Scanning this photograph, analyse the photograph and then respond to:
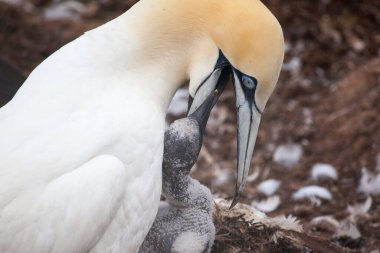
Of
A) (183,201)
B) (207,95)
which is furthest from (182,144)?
(183,201)

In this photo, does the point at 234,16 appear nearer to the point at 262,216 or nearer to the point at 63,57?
the point at 63,57

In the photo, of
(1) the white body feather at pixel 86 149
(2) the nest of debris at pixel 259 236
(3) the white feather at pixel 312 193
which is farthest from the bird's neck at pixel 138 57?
(3) the white feather at pixel 312 193

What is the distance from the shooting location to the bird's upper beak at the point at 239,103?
4.02 m

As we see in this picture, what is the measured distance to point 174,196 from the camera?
4289 mm

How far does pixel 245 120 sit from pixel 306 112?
3406mm

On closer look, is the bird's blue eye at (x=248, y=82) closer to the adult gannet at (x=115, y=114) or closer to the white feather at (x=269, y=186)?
the adult gannet at (x=115, y=114)

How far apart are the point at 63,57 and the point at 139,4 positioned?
1.34 feet

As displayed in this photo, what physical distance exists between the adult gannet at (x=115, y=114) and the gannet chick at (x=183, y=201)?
0.45 ft

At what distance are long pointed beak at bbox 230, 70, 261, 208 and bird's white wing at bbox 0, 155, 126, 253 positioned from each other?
0.72 m

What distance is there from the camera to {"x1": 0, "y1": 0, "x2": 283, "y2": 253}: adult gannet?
3553mm

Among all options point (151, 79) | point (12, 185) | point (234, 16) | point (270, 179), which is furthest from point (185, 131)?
point (270, 179)

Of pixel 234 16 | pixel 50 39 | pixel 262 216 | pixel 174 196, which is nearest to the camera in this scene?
pixel 234 16

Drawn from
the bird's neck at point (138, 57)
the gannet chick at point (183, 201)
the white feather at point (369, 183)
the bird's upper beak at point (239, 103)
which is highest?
the bird's neck at point (138, 57)

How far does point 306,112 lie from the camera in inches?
292
